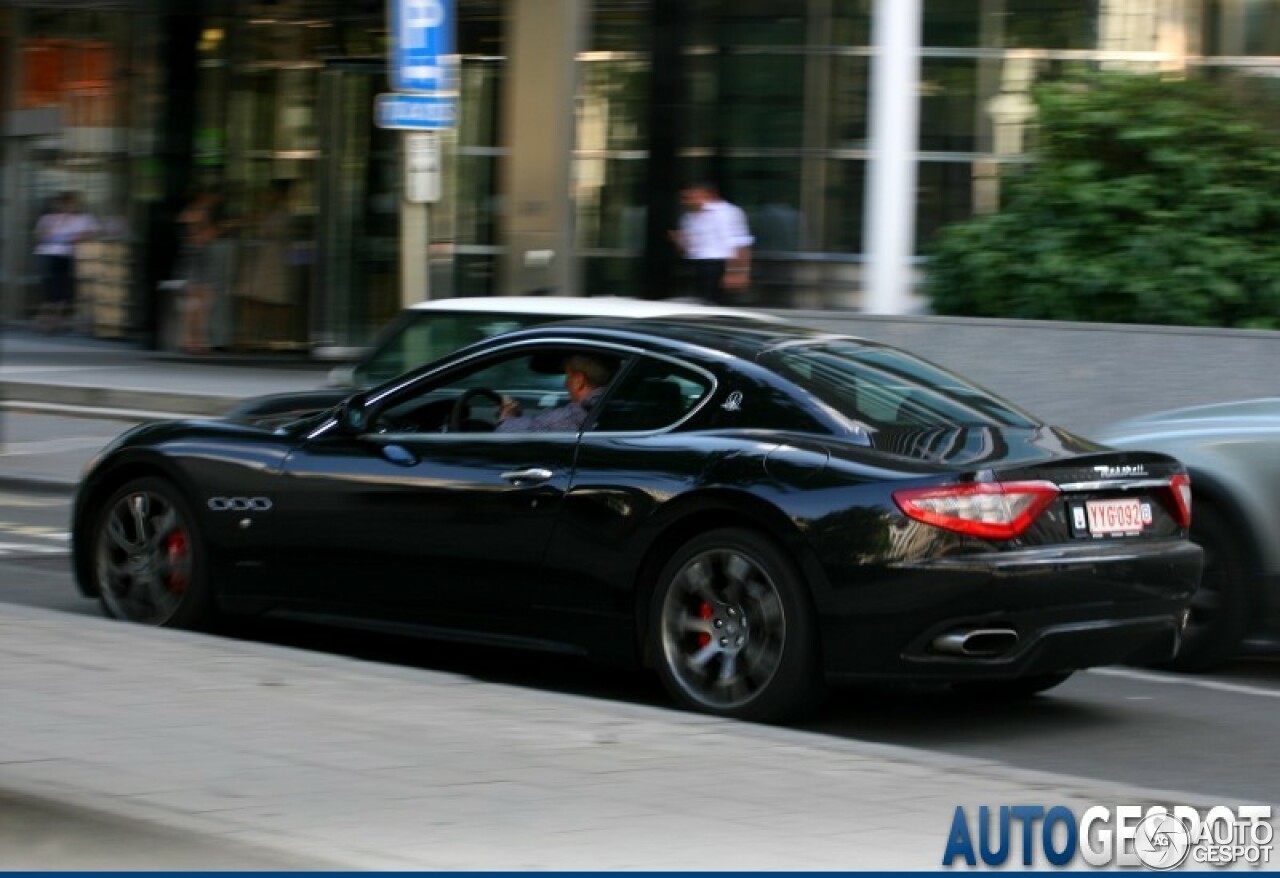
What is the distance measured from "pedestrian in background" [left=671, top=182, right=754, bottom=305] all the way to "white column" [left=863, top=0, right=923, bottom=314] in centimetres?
206

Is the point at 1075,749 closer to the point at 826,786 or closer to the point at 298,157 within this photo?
the point at 826,786

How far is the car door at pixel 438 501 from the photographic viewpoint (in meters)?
7.73

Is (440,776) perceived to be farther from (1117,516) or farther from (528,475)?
(1117,516)

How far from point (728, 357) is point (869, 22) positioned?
14111 mm

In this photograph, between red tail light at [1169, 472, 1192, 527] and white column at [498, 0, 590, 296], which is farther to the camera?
white column at [498, 0, 590, 296]

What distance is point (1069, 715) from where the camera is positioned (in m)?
7.89

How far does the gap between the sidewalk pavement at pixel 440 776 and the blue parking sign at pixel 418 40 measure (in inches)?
263

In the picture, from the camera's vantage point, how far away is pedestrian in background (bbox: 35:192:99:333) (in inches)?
1093

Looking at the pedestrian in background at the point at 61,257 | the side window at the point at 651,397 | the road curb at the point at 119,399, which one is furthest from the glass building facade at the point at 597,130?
the side window at the point at 651,397

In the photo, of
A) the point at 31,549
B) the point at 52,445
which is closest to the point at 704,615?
the point at 31,549

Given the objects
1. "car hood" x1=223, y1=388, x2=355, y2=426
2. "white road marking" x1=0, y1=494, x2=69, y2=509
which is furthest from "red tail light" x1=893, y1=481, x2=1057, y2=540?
"white road marking" x1=0, y1=494, x2=69, y2=509

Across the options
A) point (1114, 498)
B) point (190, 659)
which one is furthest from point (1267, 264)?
point (190, 659)

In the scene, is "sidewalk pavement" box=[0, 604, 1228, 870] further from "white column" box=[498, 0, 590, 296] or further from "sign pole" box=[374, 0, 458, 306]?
"white column" box=[498, 0, 590, 296]

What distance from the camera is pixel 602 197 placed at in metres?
21.5
